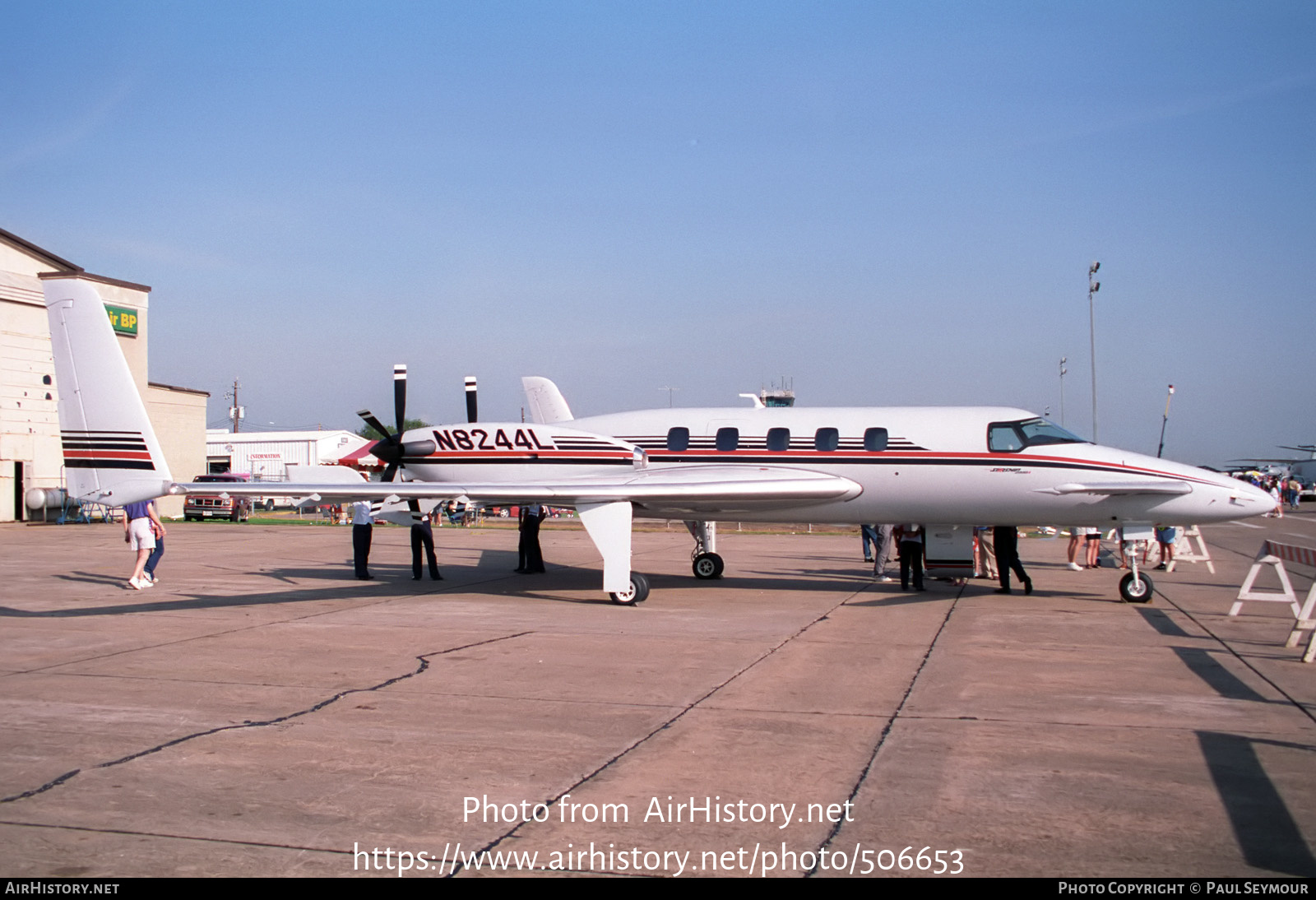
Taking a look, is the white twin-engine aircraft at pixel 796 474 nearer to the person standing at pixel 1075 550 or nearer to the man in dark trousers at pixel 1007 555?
the man in dark trousers at pixel 1007 555

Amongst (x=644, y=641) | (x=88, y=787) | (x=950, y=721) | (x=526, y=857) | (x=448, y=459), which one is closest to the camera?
(x=526, y=857)

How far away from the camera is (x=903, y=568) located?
19094 millimetres

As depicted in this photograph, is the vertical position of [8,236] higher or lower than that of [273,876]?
higher

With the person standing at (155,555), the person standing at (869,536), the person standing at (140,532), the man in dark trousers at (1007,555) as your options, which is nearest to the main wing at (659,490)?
the person standing at (140,532)

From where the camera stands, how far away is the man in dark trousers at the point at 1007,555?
18.0 metres

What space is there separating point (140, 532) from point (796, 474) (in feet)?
37.6

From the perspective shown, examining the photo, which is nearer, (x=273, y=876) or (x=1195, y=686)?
(x=273, y=876)

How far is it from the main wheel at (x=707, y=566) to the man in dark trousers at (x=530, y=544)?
3486 mm

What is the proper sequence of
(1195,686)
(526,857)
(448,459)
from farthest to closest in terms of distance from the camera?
(448,459) < (1195,686) < (526,857)

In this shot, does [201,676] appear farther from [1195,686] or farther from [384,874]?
[1195,686]

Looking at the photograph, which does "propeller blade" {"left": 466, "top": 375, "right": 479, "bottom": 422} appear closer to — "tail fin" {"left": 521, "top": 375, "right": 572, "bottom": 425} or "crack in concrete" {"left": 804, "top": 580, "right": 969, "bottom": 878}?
"tail fin" {"left": 521, "top": 375, "right": 572, "bottom": 425}

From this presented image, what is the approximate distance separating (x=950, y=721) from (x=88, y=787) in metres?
6.40

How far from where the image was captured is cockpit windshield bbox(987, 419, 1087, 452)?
16.9m
